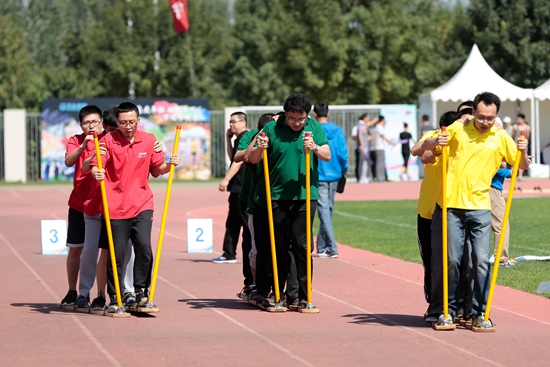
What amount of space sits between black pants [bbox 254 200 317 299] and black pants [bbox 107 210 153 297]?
3.62ft

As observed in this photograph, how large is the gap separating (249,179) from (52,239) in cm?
547

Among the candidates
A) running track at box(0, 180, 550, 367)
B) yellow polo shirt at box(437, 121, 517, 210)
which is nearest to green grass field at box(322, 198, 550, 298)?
running track at box(0, 180, 550, 367)

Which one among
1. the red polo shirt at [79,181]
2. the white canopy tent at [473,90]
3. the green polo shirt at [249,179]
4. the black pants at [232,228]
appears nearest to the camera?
the red polo shirt at [79,181]

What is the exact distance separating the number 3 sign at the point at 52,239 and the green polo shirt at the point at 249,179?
5198 mm

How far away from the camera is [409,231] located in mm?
18250

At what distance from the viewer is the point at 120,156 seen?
955 cm

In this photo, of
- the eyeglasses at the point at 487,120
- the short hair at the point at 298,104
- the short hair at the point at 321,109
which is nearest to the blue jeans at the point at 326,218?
the short hair at the point at 321,109

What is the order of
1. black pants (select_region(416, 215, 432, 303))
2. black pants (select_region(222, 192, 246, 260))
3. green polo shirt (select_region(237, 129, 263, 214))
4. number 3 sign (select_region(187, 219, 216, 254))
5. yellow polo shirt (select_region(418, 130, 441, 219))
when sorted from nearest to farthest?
yellow polo shirt (select_region(418, 130, 441, 219)), black pants (select_region(416, 215, 432, 303)), green polo shirt (select_region(237, 129, 263, 214)), black pants (select_region(222, 192, 246, 260)), number 3 sign (select_region(187, 219, 216, 254))

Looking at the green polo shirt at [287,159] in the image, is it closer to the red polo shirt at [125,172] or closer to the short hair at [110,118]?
the red polo shirt at [125,172]

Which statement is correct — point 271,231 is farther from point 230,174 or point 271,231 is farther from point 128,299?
point 230,174

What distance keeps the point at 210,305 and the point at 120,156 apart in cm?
180

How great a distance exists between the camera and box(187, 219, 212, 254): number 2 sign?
15.5 meters

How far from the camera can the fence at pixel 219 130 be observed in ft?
119

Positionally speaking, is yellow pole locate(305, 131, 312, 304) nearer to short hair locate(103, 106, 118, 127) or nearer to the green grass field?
short hair locate(103, 106, 118, 127)
